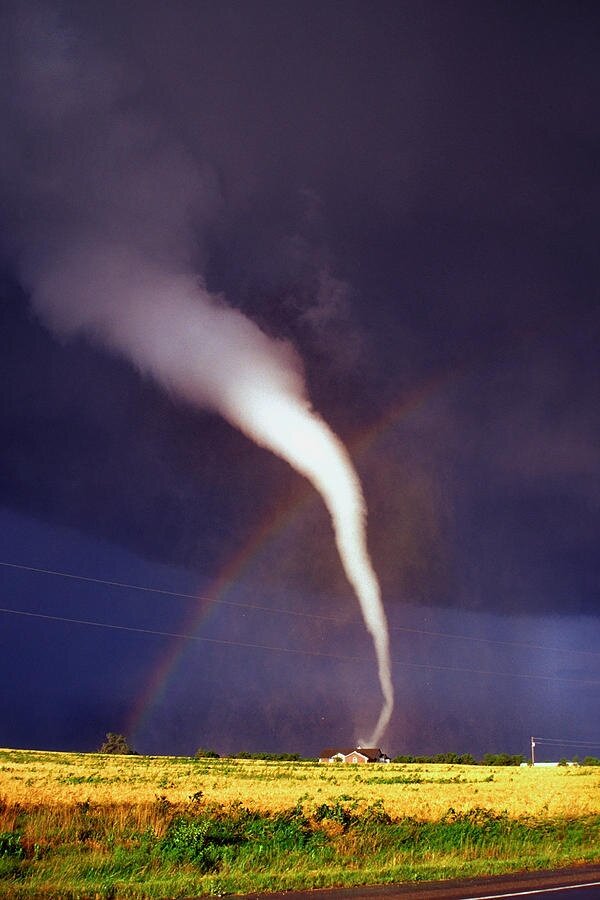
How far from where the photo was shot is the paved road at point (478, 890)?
1527 centimetres

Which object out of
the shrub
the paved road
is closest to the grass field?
the shrub

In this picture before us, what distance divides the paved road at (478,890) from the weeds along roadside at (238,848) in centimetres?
75

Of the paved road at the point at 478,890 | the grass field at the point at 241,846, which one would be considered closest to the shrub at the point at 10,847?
the grass field at the point at 241,846

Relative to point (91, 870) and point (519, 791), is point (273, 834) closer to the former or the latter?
point (91, 870)

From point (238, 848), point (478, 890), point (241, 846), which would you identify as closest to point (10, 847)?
point (238, 848)

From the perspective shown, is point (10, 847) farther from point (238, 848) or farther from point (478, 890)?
point (478, 890)

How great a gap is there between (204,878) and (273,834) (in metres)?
5.27

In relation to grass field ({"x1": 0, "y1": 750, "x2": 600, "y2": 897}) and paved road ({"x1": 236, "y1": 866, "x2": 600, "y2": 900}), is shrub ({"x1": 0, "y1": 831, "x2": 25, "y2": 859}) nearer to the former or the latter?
grass field ({"x1": 0, "y1": 750, "x2": 600, "y2": 897})

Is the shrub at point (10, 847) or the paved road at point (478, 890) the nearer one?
the paved road at point (478, 890)

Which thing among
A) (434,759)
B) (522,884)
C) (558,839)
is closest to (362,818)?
(558,839)

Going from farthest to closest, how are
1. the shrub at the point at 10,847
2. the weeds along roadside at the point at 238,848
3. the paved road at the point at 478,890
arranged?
the shrub at the point at 10,847 → the weeds along roadside at the point at 238,848 → the paved road at the point at 478,890

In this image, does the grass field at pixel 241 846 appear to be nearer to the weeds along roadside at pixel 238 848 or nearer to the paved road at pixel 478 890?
the weeds along roadside at pixel 238 848

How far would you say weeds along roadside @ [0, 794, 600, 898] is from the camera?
16156 millimetres

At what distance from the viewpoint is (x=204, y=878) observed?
54.0ft
